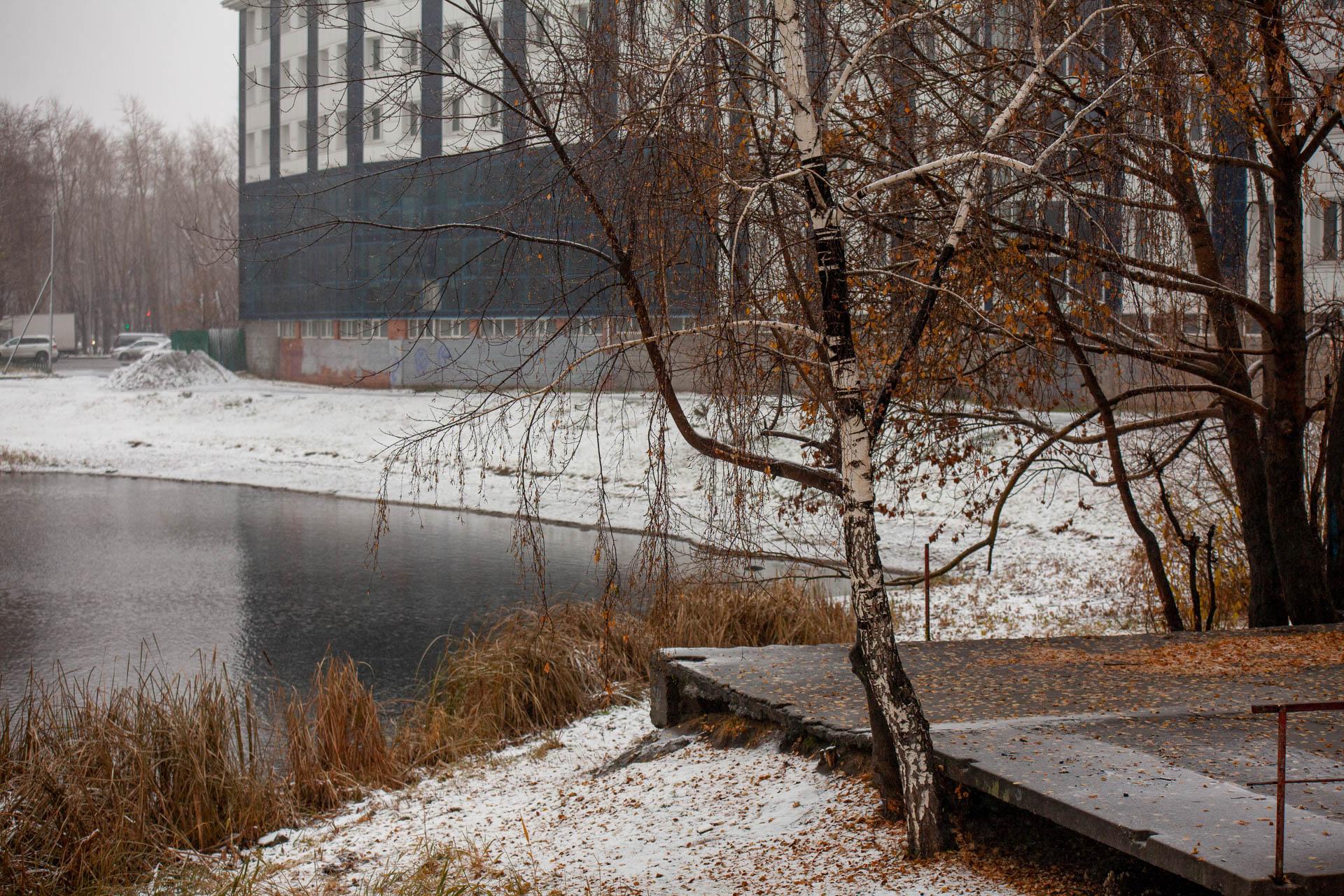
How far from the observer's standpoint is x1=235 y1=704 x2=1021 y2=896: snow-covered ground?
572 cm

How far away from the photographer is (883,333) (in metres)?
A: 8.10

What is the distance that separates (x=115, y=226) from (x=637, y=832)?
3526 inches

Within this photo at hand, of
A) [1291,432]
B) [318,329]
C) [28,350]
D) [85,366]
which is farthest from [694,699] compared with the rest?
[85,366]

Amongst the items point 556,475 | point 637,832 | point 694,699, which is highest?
point 556,475

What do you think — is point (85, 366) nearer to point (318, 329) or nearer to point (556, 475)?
point (318, 329)

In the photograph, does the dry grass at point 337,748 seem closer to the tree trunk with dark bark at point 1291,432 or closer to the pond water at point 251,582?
the pond water at point 251,582

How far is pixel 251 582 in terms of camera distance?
684 inches

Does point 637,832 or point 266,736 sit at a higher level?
point 637,832

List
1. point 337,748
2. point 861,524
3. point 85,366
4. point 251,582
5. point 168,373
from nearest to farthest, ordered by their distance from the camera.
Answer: point 861,524, point 337,748, point 251,582, point 168,373, point 85,366

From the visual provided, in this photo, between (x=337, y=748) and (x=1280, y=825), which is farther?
(x=337, y=748)

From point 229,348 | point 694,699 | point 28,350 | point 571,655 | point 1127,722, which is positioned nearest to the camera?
point 1127,722

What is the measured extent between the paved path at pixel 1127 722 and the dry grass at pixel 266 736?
3.38 ft

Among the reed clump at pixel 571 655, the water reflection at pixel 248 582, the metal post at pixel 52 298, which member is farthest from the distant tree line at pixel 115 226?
the reed clump at pixel 571 655

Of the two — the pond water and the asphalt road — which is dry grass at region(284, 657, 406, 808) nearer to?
the pond water
